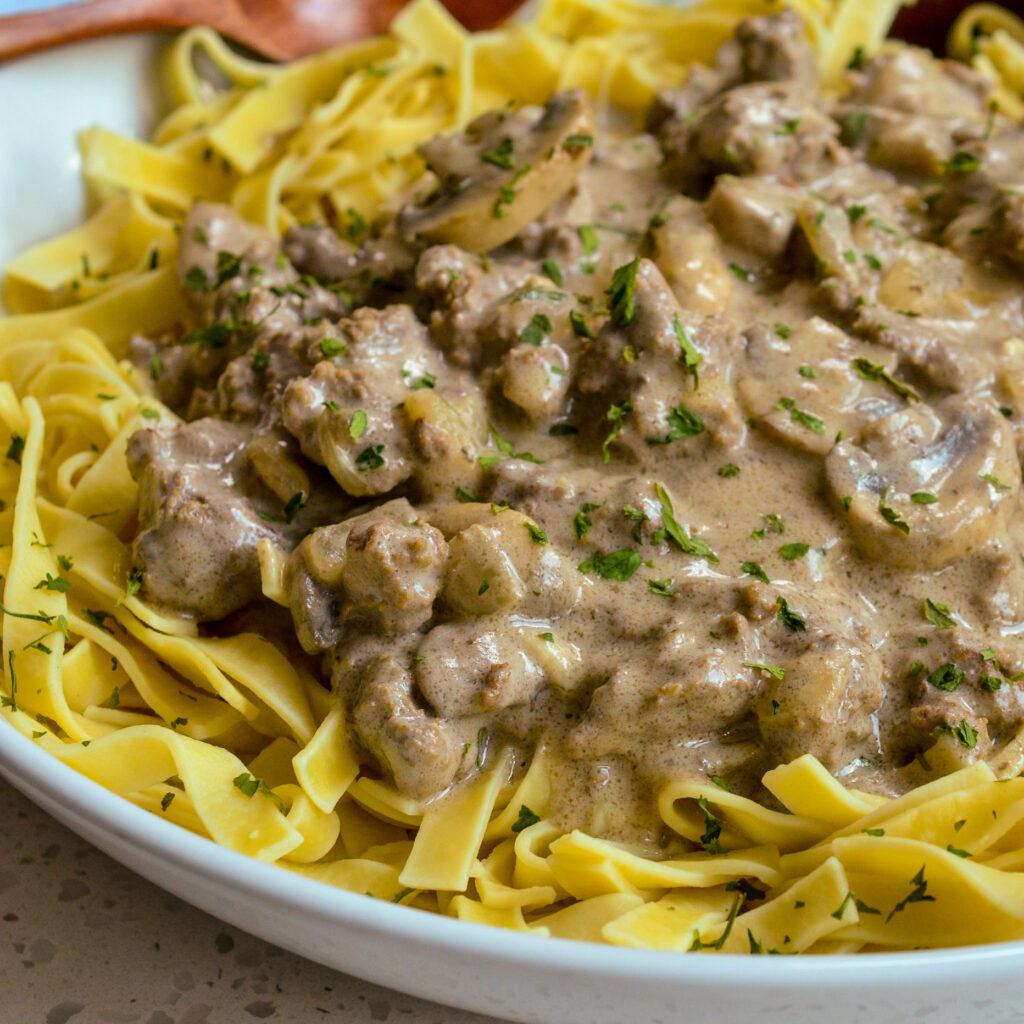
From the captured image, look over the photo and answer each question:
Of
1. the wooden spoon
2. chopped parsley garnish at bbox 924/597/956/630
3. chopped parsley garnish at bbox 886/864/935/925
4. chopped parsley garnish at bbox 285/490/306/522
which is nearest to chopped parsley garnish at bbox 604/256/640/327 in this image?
chopped parsley garnish at bbox 285/490/306/522

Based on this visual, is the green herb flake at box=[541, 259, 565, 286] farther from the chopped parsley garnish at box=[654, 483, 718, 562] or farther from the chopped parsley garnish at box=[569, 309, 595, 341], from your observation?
the chopped parsley garnish at box=[654, 483, 718, 562]

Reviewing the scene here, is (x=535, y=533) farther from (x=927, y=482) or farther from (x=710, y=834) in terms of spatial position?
(x=927, y=482)

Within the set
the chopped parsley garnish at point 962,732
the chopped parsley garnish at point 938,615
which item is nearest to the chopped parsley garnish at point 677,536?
the chopped parsley garnish at point 938,615

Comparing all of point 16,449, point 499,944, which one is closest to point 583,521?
point 499,944

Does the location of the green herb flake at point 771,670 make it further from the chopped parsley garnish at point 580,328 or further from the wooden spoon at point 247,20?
the wooden spoon at point 247,20

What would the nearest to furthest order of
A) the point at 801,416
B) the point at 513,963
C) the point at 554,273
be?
the point at 513,963 → the point at 801,416 → the point at 554,273

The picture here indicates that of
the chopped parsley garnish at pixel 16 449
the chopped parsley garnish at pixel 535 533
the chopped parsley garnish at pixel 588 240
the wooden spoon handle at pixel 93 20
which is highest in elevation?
the wooden spoon handle at pixel 93 20

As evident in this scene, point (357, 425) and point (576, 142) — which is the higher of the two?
point (576, 142)
